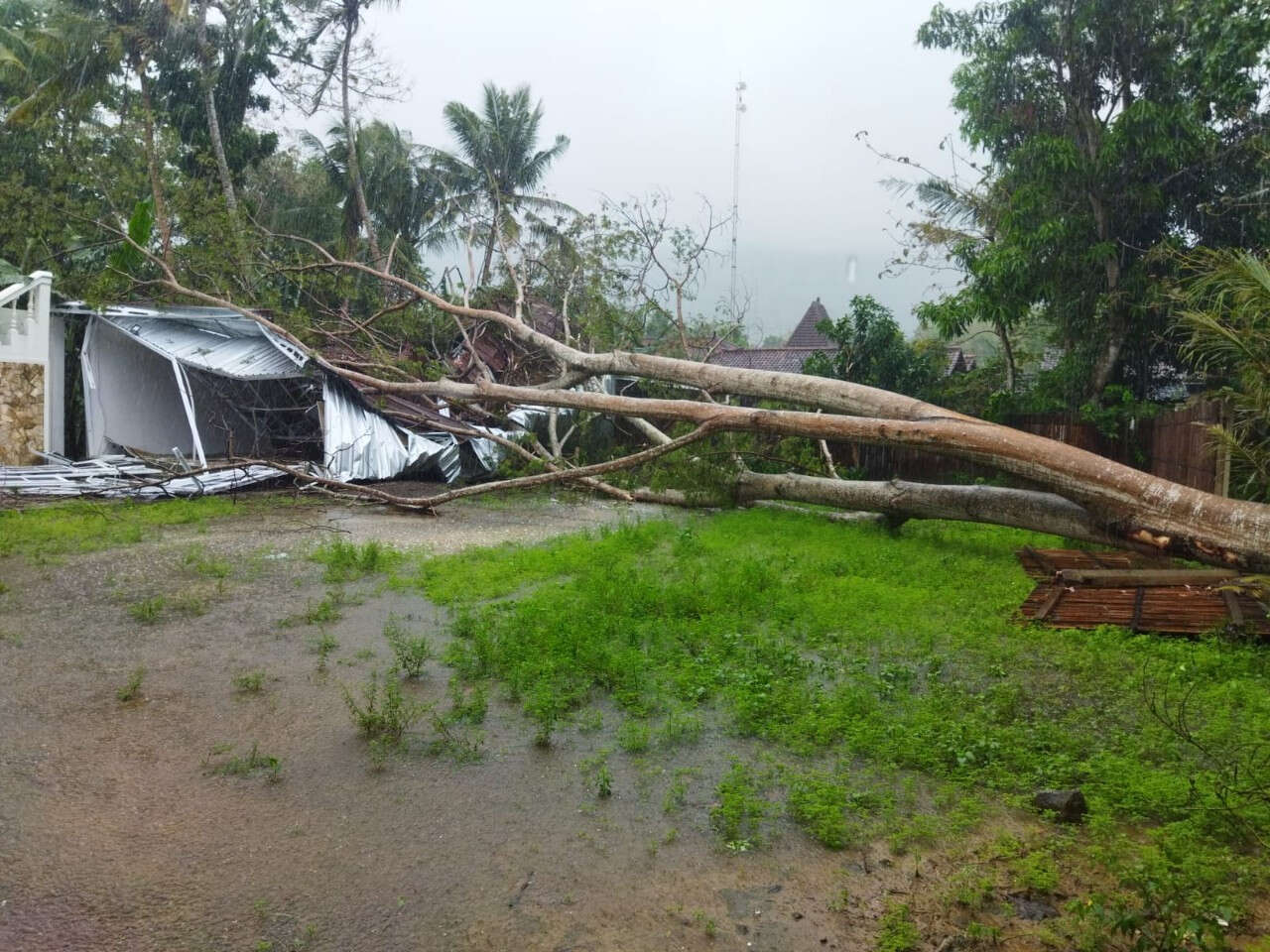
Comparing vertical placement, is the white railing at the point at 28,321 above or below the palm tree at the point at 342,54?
below

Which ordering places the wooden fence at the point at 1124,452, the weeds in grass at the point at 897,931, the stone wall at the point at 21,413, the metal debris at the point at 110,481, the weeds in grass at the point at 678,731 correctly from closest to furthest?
1. the weeds in grass at the point at 897,931
2. the weeds in grass at the point at 678,731
3. the wooden fence at the point at 1124,452
4. the metal debris at the point at 110,481
5. the stone wall at the point at 21,413

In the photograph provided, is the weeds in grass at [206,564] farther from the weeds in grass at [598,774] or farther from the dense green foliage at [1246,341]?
the dense green foliage at [1246,341]

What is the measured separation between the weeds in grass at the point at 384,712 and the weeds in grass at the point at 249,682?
0.45 metres

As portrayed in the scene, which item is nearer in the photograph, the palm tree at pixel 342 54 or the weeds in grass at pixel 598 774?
the weeds in grass at pixel 598 774

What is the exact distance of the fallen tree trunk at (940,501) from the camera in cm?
683

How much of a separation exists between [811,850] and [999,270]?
11.8 meters

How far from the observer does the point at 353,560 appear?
7598mm

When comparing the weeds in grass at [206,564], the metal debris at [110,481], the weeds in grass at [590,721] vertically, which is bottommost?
the weeds in grass at [590,721]

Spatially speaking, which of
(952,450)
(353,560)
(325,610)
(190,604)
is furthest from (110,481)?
(952,450)

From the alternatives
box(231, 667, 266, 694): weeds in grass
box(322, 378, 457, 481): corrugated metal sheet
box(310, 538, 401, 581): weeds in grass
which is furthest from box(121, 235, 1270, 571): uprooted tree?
box(322, 378, 457, 481): corrugated metal sheet

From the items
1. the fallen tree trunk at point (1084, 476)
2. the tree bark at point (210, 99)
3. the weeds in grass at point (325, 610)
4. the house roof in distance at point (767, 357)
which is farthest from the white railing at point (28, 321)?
the house roof in distance at point (767, 357)

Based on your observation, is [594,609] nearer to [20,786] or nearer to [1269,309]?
[20,786]

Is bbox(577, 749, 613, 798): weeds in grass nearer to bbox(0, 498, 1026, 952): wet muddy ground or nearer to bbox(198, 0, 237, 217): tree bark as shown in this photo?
bbox(0, 498, 1026, 952): wet muddy ground

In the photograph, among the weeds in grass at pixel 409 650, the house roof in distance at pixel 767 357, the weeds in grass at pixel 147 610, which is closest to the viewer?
the weeds in grass at pixel 409 650
